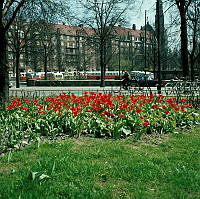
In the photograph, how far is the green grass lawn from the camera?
3.11 meters

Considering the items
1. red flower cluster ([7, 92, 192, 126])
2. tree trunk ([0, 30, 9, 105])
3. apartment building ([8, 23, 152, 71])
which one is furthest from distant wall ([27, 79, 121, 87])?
red flower cluster ([7, 92, 192, 126])

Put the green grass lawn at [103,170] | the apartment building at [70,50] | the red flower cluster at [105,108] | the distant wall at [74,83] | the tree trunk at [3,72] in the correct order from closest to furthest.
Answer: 1. the green grass lawn at [103,170]
2. the red flower cluster at [105,108]
3. the tree trunk at [3,72]
4. the apartment building at [70,50]
5. the distant wall at [74,83]

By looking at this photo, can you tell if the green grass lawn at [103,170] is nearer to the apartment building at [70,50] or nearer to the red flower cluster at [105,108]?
the red flower cluster at [105,108]

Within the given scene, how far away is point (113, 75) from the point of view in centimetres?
5947

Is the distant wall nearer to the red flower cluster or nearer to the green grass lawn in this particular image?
the red flower cluster

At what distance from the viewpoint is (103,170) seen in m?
3.82

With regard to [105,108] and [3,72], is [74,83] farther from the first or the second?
[105,108]

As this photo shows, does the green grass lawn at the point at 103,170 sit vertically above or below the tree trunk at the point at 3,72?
below

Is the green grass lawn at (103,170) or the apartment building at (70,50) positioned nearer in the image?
the green grass lawn at (103,170)

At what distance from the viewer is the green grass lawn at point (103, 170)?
3.11 meters

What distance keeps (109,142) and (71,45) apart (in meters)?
111

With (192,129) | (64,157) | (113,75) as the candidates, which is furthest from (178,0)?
(113,75)

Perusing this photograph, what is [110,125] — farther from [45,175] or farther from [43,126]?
[45,175]

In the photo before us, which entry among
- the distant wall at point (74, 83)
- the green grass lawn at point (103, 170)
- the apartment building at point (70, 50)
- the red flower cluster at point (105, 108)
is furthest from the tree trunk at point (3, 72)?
the distant wall at point (74, 83)
